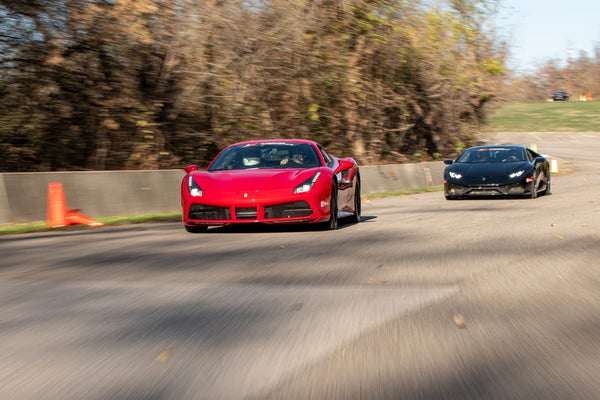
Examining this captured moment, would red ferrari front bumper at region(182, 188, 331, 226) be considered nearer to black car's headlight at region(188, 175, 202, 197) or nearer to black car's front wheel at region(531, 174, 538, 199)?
black car's headlight at region(188, 175, 202, 197)

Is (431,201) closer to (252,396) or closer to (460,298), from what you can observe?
(460,298)

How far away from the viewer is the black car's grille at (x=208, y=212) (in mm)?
10348

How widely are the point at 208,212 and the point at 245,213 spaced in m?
0.51

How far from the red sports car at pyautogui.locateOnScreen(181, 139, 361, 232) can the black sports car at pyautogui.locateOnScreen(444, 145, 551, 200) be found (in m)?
6.50

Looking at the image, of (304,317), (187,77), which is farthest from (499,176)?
(304,317)

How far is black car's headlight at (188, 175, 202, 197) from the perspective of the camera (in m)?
10.6

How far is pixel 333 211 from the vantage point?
10898 millimetres

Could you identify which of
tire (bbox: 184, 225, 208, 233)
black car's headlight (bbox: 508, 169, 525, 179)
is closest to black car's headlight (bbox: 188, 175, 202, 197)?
tire (bbox: 184, 225, 208, 233)

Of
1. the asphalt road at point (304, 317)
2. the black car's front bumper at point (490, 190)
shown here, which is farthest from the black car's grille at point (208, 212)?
the black car's front bumper at point (490, 190)

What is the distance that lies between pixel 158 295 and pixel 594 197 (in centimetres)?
1312

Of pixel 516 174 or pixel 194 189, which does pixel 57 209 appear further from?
pixel 516 174

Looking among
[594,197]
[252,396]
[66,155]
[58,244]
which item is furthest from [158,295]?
[594,197]

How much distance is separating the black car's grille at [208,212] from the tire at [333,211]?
1.41 m

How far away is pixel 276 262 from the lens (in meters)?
7.58
